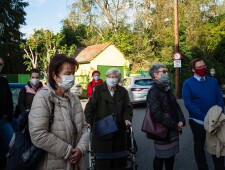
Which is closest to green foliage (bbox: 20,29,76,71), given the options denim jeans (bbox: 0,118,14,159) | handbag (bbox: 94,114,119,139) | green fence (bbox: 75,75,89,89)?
green fence (bbox: 75,75,89,89)

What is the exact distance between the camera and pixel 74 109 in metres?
3.10

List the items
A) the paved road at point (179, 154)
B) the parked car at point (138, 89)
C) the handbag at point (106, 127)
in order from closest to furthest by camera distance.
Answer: the handbag at point (106, 127), the paved road at point (179, 154), the parked car at point (138, 89)

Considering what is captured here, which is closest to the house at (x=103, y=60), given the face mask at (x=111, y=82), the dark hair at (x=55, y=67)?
the face mask at (x=111, y=82)

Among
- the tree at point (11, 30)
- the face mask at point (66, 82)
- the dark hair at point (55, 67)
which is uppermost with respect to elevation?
the tree at point (11, 30)

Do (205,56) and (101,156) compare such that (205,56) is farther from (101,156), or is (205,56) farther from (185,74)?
(101,156)

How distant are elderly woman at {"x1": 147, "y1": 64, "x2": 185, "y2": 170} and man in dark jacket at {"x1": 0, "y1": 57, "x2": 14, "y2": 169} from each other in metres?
2.03

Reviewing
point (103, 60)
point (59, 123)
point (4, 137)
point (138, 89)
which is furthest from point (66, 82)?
point (103, 60)

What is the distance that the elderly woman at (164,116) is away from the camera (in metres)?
4.54

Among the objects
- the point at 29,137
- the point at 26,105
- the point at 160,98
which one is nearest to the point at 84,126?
the point at 29,137

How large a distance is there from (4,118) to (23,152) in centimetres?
196

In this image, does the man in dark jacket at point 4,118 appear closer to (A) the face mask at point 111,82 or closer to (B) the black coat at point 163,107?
(A) the face mask at point 111,82

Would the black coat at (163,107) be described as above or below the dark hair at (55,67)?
below

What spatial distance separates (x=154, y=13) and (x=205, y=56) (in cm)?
787

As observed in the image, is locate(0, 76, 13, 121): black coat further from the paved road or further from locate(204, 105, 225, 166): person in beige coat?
locate(204, 105, 225, 166): person in beige coat
